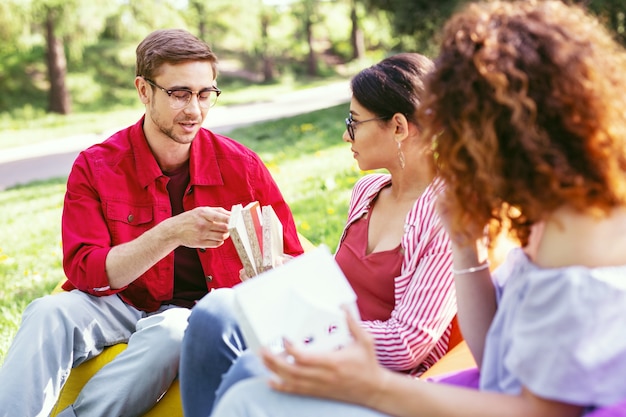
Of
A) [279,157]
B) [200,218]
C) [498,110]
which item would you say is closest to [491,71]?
[498,110]

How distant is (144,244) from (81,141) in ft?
44.6

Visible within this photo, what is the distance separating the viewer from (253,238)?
7.93 ft

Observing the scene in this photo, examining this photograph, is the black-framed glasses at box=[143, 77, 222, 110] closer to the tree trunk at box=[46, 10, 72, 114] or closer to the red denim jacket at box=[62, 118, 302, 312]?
the red denim jacket at box=[62, 118, 302, 312]

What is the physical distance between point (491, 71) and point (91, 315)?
191cm

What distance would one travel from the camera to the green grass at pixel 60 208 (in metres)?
4.96

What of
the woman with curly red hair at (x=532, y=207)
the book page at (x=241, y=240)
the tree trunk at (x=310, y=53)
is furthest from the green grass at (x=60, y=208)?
the tree trunk at (x=310, y=53)

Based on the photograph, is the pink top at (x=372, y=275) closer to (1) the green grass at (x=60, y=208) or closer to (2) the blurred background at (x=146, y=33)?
(1) the green grass at (x=60, y=208)

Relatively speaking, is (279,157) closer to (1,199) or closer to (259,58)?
(1,199)

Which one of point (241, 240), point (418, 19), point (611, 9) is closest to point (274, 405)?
point (241, 240)

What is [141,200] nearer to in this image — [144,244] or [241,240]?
[144,244]

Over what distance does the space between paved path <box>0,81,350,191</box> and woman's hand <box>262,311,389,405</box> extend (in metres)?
4.36

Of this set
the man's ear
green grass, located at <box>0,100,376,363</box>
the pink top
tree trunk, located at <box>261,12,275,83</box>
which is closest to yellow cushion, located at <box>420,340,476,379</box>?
the pink top

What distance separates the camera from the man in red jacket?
2.57 meters

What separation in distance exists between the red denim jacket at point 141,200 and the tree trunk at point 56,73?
55.6 ft
